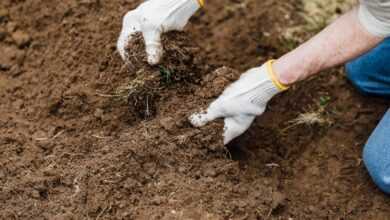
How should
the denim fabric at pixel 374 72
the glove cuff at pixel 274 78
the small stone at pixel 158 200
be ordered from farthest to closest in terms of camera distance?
1. the denim fabric at pixel 374 72
2. the glove cuff at pixel 274 78
3. the small stone at pixel 158 200

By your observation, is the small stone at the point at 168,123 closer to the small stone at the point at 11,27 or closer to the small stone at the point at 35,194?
the small stone at the point at 35,194

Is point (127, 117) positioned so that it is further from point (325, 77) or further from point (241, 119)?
point (325, 77)

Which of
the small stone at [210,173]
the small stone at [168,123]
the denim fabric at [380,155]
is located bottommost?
the denim fabric at [380,155]

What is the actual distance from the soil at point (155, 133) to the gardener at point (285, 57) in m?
0.06

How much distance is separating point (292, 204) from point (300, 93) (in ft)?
2.13

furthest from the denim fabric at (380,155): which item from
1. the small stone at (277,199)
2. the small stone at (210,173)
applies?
the small stone at (210,173)

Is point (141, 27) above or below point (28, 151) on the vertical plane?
above

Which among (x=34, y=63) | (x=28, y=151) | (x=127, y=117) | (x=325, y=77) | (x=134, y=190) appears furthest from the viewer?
(x=325, y=77)

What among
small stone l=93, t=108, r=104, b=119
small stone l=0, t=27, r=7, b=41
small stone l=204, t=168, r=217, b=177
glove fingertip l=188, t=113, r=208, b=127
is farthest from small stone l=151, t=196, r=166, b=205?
small stone l=0, t=27, r=7, b=41

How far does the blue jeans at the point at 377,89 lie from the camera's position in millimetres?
2297

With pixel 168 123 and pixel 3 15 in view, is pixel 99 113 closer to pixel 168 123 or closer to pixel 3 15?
pixel 168 123

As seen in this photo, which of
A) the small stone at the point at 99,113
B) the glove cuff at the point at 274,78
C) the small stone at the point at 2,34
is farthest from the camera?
the small stone at the point at 2,34

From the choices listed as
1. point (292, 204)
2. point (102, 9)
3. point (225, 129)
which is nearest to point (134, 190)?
point (225, 129)

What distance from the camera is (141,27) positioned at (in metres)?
2.32
